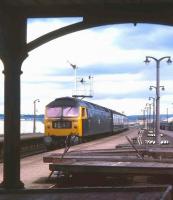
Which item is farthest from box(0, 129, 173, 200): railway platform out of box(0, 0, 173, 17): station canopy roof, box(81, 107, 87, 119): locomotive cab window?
box(81, 107, 87, 119): locomotive cab window

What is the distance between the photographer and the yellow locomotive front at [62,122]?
40.0 m

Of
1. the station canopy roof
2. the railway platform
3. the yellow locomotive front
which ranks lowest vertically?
the railway platform

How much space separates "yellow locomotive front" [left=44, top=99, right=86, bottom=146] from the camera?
131 ft

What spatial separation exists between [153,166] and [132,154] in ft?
20.3

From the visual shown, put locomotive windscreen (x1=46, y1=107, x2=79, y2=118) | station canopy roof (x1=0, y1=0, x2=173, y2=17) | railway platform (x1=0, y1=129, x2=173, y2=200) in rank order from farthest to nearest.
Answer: locomotive windscreen (x1=46, y1=107, x2=79, y2=118), station canopy roof (x1=0, y1=0, x2=173, y2=17), railway platform (x1=0, y1=129, x2=173, y2=200)

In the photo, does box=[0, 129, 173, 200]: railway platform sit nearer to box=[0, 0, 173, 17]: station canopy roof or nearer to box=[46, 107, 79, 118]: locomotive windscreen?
box=[0, 0, 173, 17]: station canopy roof

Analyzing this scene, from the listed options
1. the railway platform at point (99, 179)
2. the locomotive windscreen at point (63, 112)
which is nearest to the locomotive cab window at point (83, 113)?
the locomotive windscreen at point (63, 112)

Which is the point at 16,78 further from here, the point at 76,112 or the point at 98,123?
the point at 98,123

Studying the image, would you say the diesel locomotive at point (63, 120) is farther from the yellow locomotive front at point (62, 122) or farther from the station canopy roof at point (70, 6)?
the station canopy roof at point (70, 6)

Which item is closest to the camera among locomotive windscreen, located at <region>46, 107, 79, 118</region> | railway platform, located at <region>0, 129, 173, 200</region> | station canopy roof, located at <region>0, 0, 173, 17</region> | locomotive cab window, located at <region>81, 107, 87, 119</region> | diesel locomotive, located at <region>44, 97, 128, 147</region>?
railway platform, located at <region>0, 129, 173, 200</region>

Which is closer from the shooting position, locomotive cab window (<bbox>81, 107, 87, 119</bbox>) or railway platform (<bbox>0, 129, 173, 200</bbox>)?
railway platform (<bbox>0, 129, 173, 200</bbox>)

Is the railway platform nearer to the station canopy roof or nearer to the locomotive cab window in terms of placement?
the station canopy roof

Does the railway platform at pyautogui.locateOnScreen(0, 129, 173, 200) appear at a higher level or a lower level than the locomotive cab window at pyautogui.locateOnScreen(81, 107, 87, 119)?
lower

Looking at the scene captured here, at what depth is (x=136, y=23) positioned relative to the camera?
10.8 metres
